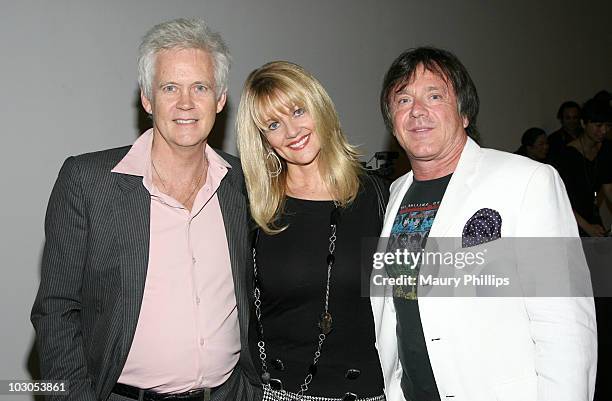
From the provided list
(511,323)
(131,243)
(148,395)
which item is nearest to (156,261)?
(131,243)

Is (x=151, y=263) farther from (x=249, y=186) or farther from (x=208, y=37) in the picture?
(x=208, y=37)

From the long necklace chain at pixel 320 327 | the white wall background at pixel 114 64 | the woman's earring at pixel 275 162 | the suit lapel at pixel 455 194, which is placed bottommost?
the long necklace chain at pixel 320 327

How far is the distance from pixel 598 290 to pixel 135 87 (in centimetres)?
353

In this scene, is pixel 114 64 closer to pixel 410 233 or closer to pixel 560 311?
pixel 410 233

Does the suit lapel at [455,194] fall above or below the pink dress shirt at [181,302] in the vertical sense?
above

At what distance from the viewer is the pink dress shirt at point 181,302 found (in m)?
2.28

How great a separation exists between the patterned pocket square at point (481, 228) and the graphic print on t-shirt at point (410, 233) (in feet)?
0.54

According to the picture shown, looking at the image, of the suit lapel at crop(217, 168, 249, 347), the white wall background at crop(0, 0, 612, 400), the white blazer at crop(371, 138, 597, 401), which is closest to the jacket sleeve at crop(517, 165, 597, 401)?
the white blazer at crop(371, 138, 597, 401)

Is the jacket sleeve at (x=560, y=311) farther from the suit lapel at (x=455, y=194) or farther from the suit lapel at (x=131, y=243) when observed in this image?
the suit lapel at (x=131, y=243)

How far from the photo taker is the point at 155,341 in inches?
89.7

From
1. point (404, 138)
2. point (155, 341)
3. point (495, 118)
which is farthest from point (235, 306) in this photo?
point (495, 118)

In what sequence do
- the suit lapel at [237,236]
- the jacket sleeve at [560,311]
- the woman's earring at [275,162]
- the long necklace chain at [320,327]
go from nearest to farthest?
the jacket sleeve at [560,311] < the long necklace chain at [320,327] < the suit lapel at [237,236] < the woman's earring at [275,162]

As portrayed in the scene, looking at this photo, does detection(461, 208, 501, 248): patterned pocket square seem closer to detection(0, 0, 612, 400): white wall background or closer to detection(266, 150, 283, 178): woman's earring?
detection(266, 150, 283, 178): woman's earring

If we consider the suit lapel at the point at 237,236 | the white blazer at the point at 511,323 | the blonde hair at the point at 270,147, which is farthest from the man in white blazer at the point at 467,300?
the suit lapel at the point at 237,236
